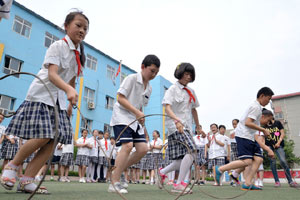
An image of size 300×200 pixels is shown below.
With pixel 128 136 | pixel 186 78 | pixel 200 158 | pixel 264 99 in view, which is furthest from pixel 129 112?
pixel 200 158

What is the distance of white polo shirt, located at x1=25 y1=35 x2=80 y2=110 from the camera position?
2.56 m

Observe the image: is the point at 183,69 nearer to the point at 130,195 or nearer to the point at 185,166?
the point at 185,166

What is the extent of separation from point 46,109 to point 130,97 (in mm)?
1372

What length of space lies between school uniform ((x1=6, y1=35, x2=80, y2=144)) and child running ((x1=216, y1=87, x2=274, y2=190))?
10.4 feet

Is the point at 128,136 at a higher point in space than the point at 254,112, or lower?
lower

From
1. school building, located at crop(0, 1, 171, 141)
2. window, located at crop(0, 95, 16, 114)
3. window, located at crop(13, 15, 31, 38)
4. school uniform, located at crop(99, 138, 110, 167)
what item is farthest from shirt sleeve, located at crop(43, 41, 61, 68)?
window, located at crop(13, 15, 31, 38)

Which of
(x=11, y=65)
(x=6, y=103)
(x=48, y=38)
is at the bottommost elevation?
(x=6, y=103)

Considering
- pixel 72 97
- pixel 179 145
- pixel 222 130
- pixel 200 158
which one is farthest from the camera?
pixel 222 130

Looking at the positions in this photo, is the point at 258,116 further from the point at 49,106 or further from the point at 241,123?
the point at 49,106

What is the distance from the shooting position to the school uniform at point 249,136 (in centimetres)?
457

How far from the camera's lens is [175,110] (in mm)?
4133

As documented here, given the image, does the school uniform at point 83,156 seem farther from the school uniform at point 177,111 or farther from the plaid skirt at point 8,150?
the school uniform at point 177,111

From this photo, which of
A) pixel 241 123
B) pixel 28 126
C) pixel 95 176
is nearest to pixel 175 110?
pixel 241 123

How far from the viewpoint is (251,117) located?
14.7 feet
